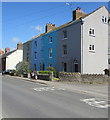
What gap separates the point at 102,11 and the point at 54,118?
2763cm

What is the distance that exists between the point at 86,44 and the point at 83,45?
0.69 meters

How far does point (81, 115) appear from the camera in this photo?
7332 millimetres

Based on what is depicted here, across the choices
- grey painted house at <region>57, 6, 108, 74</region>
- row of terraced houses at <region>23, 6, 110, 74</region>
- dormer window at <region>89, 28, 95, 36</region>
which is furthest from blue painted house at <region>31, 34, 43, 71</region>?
dormer window at <region>89, 28, 95, 36</region>

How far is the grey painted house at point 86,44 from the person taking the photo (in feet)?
93.9

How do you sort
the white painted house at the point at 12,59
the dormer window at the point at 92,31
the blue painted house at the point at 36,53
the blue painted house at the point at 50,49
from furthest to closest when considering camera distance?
the white painted house at the point at 12,59, the blue painted house at the point at 36,53, the blue painted house at the point at 50,49, the dormer window at the point at 92,31

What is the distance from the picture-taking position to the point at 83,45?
28.5 m

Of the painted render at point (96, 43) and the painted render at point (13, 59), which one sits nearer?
the painted render at point (96, 43)

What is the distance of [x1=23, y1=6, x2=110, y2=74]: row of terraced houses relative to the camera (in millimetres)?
28703

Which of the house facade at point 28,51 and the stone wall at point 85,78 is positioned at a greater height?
the house facade at point 28,51

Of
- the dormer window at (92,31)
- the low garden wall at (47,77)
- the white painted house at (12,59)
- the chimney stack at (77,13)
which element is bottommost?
the low garden wall at (47,77)

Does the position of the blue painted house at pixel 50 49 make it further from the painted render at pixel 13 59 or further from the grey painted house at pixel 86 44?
the painted render at pixel 13 59

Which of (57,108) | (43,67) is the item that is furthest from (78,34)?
(57,108)

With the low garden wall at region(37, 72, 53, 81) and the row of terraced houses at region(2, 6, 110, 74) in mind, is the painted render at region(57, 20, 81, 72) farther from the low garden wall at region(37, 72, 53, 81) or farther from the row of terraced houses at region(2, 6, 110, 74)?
the low garden wall at region(37, 72, 53, 81)

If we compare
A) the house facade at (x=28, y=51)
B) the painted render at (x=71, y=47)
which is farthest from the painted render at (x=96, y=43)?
the house facade at (x=28, y=51)
